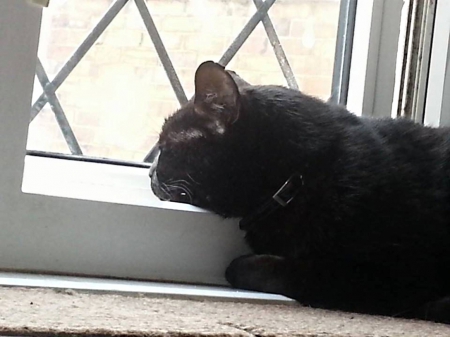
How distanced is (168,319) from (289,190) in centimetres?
42

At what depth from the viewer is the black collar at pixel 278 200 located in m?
1.15

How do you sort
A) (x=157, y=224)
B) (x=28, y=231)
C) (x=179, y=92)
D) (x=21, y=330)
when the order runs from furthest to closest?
(x=179, y=92) → (x=157, y=224) → (x=28, y=231) → (x=21, y=330)

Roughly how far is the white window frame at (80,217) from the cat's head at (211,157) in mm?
36

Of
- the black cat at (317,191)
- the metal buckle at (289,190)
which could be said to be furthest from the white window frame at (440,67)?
the metal buckle at (289,190)

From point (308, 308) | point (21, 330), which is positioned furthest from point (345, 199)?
point (21, 330)

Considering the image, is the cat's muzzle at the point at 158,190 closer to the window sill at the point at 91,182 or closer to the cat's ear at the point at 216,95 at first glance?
the window sill at the point at 91,182

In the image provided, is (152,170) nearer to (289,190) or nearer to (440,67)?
(289,190)

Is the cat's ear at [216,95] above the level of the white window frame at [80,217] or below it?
above

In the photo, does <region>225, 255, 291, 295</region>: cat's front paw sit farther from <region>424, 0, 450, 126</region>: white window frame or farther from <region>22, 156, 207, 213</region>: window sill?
<region>424, 0, 450, 126</region>: white window frame

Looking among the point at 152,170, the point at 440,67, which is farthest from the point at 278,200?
the point at 440,67

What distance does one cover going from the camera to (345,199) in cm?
113

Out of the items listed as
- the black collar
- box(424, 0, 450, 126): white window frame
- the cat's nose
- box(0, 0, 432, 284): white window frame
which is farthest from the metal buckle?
box(424, 0, 450, 126): white window frame

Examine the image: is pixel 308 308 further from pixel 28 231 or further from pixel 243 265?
A: pixel 28 231

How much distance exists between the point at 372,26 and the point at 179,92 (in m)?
0.40
